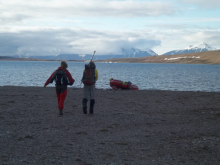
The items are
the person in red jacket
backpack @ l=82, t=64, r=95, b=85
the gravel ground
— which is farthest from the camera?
backpack @ l=82, t=64, r=95, b=85

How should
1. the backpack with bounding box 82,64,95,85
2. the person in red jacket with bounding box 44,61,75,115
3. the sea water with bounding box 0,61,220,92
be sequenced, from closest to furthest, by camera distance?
the person in red jacket with bounding box 44,61,75,115
the backpack with bounding box 82,64,95,85
the sea water with bounding box 0,61,220,92

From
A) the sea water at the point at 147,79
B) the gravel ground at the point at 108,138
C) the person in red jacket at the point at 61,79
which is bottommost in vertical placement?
the sea water at the point at 147,79

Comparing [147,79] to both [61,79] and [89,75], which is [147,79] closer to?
[89,75]

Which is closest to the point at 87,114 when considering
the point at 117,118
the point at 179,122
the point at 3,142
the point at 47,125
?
the point at 117,118

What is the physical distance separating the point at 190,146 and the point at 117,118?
4.38 meters

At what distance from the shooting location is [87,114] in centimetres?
1249

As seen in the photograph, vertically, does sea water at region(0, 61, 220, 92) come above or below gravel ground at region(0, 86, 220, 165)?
below

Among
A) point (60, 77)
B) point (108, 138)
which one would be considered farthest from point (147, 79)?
point (108, 138)

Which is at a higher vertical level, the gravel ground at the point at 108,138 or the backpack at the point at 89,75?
the backpack at the point at 89,75

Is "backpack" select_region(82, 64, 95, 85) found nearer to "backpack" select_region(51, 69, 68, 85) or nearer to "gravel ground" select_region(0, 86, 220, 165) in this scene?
"backpack" select_region(51, 69, 68, 85)

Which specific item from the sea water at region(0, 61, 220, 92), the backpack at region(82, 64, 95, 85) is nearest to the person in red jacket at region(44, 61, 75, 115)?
the backpack at region(82, 64, 95, 85)

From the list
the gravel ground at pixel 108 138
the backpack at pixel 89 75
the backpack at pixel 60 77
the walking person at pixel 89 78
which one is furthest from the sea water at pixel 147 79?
the gravel ground at pixel 108 138

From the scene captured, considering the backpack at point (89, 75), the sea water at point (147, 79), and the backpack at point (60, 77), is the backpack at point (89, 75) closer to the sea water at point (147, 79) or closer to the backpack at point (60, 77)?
the backpack at point (60, 77)

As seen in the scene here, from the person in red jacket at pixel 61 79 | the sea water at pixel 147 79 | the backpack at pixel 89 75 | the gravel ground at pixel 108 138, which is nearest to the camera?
the gravel ground at pixel 108 138
